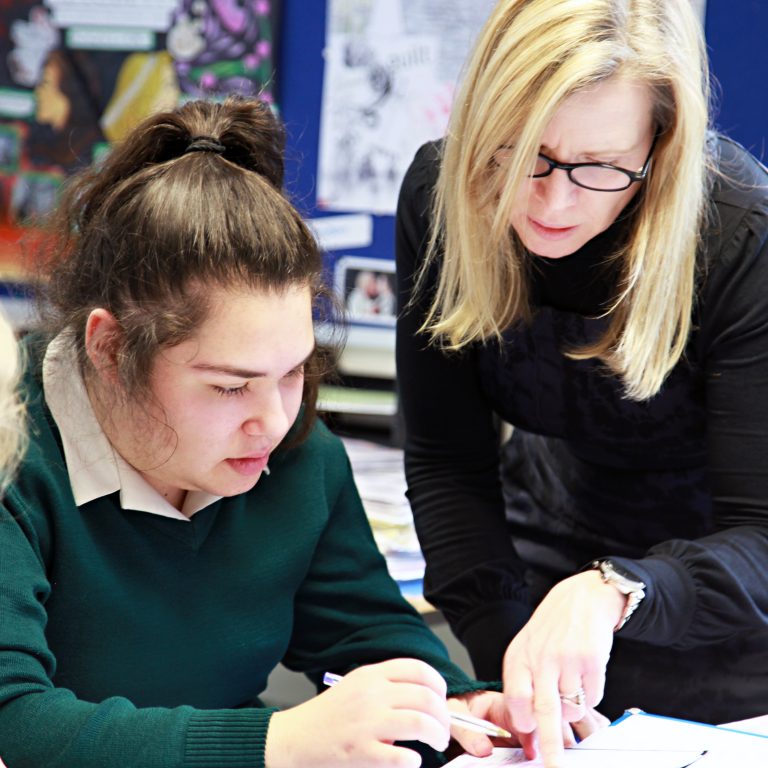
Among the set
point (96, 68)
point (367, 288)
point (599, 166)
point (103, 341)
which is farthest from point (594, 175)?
point (96, 68)

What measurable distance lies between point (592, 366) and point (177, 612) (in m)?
0.50

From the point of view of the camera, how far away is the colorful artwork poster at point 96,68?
7.37 ft

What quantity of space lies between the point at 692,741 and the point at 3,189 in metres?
1.73

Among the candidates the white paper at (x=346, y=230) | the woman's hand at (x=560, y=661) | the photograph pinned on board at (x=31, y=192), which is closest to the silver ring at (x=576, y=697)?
the woman's hand at (x=560, y=661)

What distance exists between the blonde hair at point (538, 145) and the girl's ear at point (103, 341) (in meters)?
0.36

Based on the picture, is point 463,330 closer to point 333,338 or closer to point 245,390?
point 333,338

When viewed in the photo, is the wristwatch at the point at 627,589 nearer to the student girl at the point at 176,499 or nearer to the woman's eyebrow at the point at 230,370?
the student girl at the point at 176,499

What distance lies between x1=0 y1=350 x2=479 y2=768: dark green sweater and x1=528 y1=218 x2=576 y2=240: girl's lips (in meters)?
0.30

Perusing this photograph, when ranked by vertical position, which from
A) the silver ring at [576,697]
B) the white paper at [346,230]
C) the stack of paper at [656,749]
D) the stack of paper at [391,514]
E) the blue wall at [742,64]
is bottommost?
the stack of paper at [391,514]

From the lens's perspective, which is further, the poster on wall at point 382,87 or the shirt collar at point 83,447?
the poster on wall at point 382,87

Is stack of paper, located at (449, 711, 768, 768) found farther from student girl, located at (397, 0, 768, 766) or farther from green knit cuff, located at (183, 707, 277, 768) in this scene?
green knit cuff, located at (183, 707, 277, 768)

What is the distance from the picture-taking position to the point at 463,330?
50.3 inches

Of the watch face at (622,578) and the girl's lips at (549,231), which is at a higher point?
the girl's lips at (549,231)

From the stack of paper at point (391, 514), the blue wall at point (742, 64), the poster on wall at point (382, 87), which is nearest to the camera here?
the stack of paper at point (391, 514)
